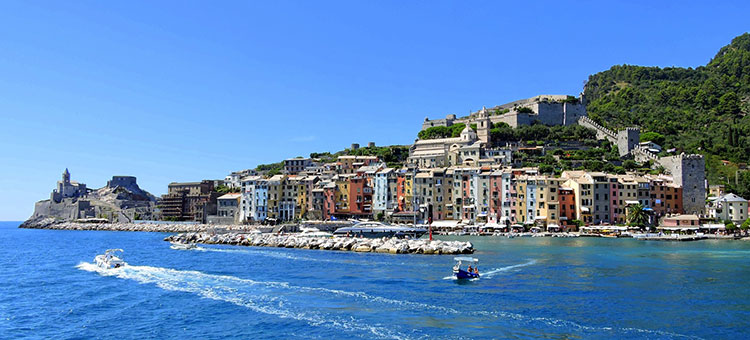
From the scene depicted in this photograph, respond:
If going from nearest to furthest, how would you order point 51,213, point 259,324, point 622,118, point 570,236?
point 259,324, point 570,236, point 622,118, point 51,213

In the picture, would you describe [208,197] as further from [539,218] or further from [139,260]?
[139,260]

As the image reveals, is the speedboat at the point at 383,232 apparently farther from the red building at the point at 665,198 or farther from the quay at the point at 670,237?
the red building at the point at 665,198

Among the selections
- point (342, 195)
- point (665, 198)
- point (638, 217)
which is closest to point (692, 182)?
point (665, 198)

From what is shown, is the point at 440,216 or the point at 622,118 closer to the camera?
Answer: the point at 440,216

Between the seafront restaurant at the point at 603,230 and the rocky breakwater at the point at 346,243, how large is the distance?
2802 cm

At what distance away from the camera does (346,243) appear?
54.0 meters

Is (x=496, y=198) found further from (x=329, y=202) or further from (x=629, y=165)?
(x=329, y=202)

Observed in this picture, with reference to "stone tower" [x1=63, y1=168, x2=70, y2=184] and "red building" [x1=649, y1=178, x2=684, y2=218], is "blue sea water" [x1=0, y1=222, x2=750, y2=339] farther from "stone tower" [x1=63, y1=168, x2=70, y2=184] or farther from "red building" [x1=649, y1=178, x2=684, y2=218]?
"stone tower" [x1=63, y1=168, x2=70, y2=184]

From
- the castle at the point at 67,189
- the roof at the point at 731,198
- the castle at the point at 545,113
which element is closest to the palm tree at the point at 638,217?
the roof at the point at 731,198

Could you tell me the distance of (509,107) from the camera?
126 meters

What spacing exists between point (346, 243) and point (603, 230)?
3320 cm

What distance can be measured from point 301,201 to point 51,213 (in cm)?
7980

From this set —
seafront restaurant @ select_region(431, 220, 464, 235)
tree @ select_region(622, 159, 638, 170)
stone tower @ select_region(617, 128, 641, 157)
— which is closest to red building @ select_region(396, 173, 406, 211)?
seafront restaurant @ select_region(431, 220, 464, 235)

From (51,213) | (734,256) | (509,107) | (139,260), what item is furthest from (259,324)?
(51,213)
